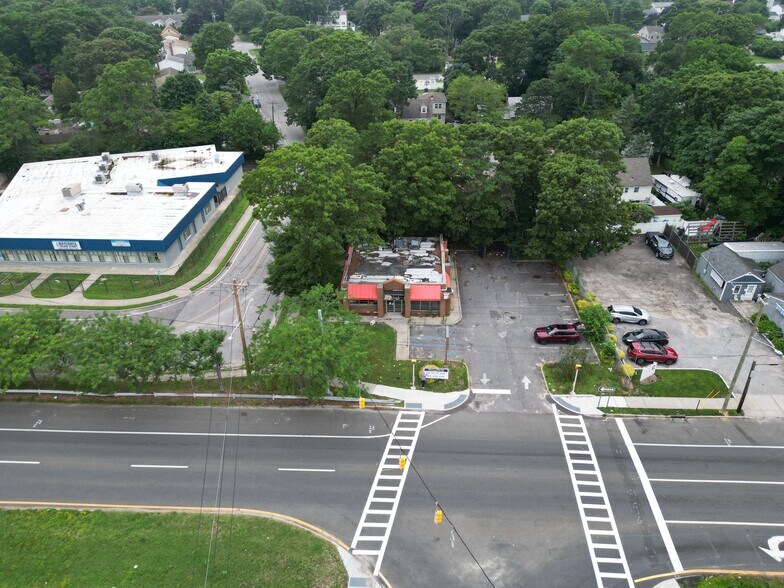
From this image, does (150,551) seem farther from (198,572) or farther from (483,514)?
(483,514)

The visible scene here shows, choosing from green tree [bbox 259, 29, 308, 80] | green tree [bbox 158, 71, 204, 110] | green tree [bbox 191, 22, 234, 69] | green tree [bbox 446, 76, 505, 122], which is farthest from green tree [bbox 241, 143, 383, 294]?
green tree [bbox 191, 22, 234, 69]

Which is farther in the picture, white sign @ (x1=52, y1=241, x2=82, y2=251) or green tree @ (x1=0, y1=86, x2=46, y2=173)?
green tree @ (x1=0, y1=86, x2=46, y2=173)

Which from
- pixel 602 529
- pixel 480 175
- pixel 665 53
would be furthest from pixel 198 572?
pixel 665 53

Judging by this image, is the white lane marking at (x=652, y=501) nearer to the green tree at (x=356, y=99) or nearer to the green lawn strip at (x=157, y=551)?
the green lawn strip at (x=157, y=551)

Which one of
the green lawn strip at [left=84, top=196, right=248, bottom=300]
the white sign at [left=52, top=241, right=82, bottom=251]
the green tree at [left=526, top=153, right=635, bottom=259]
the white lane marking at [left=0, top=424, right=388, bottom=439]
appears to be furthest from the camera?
the white sign at [left=52, top=241, right=82, bottom=251]

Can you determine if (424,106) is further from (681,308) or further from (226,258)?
(681,308)

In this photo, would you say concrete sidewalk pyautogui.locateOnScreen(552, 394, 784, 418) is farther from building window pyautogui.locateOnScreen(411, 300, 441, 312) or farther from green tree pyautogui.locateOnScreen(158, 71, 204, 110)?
green tree pyautogui.locateOnScreen(158, 71, 204, 110)
